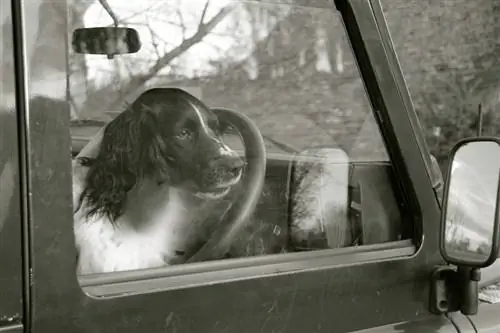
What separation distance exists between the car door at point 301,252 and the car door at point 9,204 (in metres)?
0.02

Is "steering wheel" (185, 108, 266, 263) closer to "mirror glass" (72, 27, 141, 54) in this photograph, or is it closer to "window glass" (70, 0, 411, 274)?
"window glass" (70, 0, 411, 274)

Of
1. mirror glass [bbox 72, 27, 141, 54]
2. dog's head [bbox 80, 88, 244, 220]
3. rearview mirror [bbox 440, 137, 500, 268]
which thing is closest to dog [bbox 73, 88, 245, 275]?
dog's head [bbox 80, 88, 244, 220]

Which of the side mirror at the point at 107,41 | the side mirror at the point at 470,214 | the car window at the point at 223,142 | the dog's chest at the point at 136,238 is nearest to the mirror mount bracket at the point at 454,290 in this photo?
the side mirror at the point at 470,214

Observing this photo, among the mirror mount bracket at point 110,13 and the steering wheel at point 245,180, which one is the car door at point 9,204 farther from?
the steering wheel at point 245,180

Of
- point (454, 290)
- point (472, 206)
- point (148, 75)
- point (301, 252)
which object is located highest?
point (148, 75)

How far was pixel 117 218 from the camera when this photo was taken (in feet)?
5.25

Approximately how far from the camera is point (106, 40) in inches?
60.8

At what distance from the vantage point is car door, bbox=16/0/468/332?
128cm

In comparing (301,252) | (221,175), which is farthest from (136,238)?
(301,252)

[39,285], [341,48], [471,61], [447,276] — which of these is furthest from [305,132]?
[471,61]

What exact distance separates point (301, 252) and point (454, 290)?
43cm

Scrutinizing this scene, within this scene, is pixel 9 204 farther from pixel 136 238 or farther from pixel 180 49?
pixel 180 49

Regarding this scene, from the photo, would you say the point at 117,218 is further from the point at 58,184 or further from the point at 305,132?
the point at 305,132

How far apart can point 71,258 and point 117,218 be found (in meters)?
0.29
